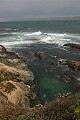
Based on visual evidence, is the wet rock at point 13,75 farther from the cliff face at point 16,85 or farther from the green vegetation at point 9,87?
the green vegetation at point 9,87

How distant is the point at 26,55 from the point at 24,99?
1922 cm

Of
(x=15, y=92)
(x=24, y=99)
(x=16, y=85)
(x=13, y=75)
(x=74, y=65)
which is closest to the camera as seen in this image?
(x=15, y=92)

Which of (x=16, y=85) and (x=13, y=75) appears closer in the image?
(x=16, y=85)

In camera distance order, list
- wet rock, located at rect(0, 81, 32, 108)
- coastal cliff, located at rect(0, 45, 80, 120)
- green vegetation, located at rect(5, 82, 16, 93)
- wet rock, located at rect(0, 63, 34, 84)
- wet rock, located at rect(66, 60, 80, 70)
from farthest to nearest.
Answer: wet rock, located at rect(66, 60, 80, 70)
wet rock, located at rect(0, 63, 34, 84)
green vegetation, located at rect(5, 82, 16, 93)
wet rock, located at rect(0, 81, 32, 108)
coastal cliff, located at rect(0, 45, 80, 120)

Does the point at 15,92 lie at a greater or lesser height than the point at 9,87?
lesser

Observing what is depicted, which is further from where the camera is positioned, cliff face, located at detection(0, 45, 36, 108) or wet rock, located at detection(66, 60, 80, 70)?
wet rock, located at detection(66, 60, 80, 70)

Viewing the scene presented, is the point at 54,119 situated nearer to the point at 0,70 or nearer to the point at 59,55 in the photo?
the point at 0,70

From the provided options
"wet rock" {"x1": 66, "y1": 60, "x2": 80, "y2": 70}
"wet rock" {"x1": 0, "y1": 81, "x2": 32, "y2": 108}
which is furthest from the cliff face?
"wet rock" {"x1": 66, "y1": 60, "x2": 80, "y2": 70}

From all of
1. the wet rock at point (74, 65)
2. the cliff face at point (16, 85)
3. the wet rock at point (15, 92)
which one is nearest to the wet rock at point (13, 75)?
the cliff face at point (16, 85)

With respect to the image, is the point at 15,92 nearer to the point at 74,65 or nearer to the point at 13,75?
the point at 13,75

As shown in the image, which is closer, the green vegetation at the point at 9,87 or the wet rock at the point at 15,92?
the wet rock at the point at 15,92

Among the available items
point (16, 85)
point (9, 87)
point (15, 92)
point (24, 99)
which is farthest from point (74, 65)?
point (9, 87)

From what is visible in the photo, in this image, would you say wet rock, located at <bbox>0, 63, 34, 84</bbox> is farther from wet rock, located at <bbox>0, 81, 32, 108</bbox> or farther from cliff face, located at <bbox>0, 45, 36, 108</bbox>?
wet rock, located at <bbox>0, 81, 32, 108</bbox>

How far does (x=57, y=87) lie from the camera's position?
24828 mm
